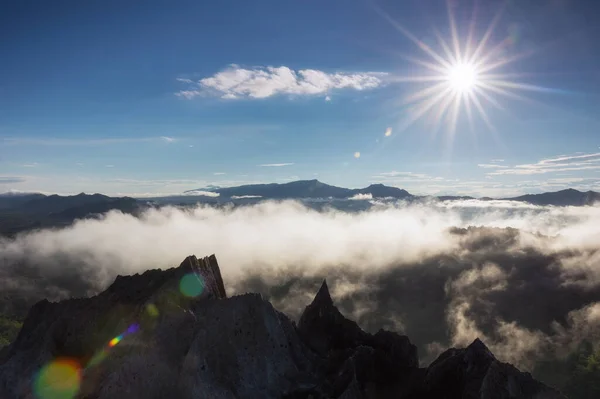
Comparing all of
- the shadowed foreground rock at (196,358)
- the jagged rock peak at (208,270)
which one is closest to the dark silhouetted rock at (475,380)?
the shadowed foreground rock at (196,358)

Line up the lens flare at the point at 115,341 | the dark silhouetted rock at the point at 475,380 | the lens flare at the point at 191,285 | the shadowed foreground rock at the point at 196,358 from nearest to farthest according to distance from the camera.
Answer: the shadowed foreground rock at the point at 196,358 < the dark silhouetted rock at the point at 475,380 < the lens flare at the point at 115,341 < the lens flare at the point at 191,285

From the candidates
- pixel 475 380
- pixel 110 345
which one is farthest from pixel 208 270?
pixel 475 380

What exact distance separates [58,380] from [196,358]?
19.2 metres

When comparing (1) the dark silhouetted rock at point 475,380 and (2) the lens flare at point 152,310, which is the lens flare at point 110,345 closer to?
(2) the lens flare at point 152,310

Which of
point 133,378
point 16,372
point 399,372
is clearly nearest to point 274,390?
point 133,378

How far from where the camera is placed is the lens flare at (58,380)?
44.6 m

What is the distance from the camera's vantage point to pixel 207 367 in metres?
42.5

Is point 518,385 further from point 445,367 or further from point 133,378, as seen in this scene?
point 133,378

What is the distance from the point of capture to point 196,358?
138 feet

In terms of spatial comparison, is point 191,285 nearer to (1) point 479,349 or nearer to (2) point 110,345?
(2) point 110,345

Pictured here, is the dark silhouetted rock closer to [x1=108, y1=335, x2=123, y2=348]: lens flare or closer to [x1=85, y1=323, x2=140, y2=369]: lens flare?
[x1=85, y1=323, x2=140, y2=369]: lens flare

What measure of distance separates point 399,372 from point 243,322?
2727cm

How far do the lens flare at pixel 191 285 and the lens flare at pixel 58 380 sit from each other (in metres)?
15.3

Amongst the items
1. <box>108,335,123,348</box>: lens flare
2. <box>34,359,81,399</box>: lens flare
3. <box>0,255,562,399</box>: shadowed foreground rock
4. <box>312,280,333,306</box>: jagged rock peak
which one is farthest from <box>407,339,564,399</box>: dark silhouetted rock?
<box>34,359,81,399</box>: lens flare
